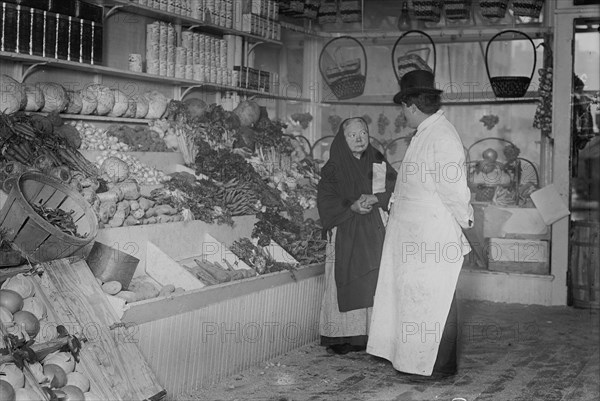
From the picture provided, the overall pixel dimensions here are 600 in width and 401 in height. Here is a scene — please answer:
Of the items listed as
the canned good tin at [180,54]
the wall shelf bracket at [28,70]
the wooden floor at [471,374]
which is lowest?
the wooden floor at [471,374]

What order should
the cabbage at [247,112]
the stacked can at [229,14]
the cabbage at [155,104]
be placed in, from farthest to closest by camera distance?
the cabbage at [247,112], the stacked can at [229,14], the cabbage at [155,104]

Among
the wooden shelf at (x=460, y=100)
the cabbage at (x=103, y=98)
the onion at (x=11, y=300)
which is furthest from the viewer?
the wooden shelf at (x=460, y=100)

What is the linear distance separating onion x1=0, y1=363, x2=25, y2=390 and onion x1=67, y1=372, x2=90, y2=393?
32 cm

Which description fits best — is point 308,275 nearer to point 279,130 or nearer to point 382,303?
point 382,303

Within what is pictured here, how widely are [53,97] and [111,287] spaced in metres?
1.75

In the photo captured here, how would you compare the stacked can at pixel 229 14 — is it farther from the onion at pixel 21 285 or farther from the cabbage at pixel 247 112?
the onion at pixel 21 285

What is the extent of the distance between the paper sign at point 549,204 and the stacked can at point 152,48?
4184mm

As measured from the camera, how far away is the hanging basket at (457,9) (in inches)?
364

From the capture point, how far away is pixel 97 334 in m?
4.46

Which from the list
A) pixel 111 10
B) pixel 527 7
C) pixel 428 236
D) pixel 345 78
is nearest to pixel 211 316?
pixel 428 236

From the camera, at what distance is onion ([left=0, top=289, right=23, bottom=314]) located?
13.5 feet

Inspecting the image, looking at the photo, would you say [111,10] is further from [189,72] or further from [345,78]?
[345,78]

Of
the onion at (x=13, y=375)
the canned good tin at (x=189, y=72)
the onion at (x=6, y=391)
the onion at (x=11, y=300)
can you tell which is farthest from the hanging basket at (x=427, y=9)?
the onion at (x=6, y=391)

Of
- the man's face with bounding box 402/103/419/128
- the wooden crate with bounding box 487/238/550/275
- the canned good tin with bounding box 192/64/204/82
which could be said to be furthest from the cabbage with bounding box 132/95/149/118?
the wooden crate with bounding box 487/238/550/275
